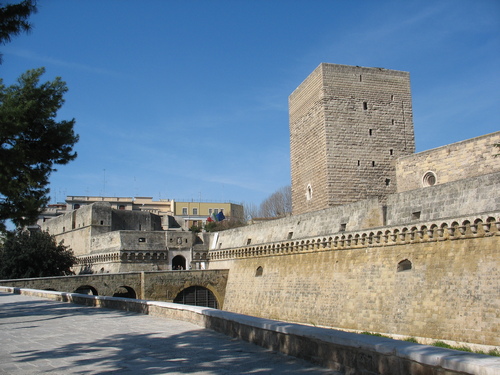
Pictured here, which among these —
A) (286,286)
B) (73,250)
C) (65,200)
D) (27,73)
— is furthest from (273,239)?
(65,200)

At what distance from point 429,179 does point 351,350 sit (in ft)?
52.4

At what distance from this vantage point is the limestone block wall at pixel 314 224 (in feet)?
53.5

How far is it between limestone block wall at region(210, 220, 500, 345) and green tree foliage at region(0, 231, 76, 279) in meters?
14.9

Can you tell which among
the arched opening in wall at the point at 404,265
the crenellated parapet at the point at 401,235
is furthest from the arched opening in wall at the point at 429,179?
the arched opening in wall at the point at 404,265

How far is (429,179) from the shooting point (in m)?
19.3

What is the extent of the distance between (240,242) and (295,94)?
7928mm

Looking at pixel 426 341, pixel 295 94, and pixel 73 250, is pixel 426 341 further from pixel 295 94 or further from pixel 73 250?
pixel 73 250

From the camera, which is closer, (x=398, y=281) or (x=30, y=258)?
(x=398, y=281)

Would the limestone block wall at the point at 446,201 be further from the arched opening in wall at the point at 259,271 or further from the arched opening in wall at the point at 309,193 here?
the arched opening in wall at the point at 259,271

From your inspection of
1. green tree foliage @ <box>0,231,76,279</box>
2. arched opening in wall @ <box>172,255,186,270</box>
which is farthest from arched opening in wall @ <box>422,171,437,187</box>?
green tree foliage @ <box>0,231,76,279</box>

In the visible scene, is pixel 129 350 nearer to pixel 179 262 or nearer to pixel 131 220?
pixel 179 262

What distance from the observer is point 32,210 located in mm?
14969

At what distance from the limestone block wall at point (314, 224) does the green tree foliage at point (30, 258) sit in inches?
428

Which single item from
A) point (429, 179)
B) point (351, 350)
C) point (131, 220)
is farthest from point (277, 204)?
point (351, 350)
